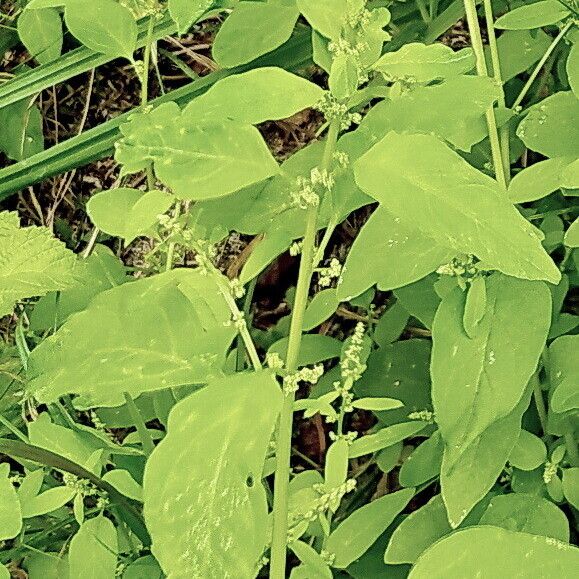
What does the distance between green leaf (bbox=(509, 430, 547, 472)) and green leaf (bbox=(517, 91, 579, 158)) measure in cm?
24

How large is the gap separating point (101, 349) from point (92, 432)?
257 millimetres

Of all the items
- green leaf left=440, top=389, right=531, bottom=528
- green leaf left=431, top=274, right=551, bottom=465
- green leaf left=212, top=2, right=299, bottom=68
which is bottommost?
green leaf left=440, top=389, right=531, bottom=528

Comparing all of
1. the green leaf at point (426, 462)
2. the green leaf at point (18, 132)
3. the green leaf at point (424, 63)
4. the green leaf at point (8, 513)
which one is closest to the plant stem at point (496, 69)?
the green leaf at point (424, 63)

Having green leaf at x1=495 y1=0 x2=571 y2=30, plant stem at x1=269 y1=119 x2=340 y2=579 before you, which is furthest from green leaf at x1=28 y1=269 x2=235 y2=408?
green leaf at x1=495 y1=0 x2=571 y2=30

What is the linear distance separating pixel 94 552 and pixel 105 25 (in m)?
0.44

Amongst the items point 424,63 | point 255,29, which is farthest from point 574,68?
point 255,29

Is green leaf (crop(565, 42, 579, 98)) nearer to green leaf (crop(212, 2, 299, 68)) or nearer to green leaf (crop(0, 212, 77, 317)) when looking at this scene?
green leaf (crop(212, 2, 299, 68))

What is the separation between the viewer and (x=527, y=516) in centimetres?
78

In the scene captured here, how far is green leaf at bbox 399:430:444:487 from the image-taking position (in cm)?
83

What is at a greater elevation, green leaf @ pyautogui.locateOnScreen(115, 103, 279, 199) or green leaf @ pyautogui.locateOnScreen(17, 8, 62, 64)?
green leaf @ pyautogui.locateOnScreen(115, 103, 279, 199)

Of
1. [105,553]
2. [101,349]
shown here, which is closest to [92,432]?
[105,553]

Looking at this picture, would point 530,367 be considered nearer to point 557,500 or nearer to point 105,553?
point 557,500

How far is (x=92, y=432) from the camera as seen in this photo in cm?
86

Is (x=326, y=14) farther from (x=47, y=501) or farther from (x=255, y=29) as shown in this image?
(x=47, y=501)
